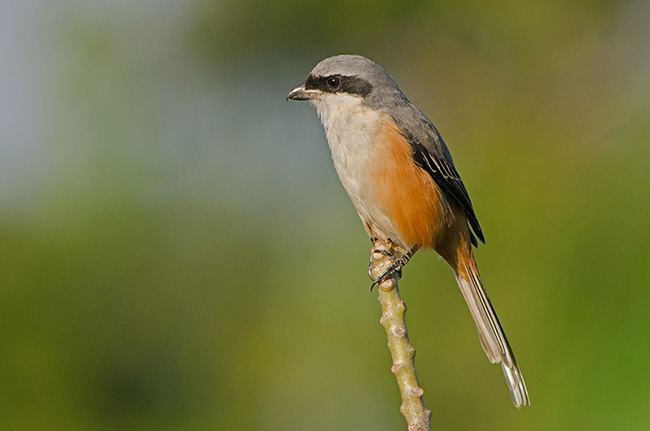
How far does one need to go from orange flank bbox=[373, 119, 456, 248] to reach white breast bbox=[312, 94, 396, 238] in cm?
4

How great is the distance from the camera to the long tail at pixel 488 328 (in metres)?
4.68

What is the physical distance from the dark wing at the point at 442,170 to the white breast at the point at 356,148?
207 millimetres

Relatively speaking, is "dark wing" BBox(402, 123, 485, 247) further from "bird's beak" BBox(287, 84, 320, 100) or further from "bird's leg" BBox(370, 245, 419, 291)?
"bird's beak" BBox(287, 84, 320, 100)

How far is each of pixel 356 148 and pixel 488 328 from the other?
105cm

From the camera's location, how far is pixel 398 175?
4.81m

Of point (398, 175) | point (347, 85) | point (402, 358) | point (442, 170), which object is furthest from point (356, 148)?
point (402, 358)

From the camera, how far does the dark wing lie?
16.2 feet

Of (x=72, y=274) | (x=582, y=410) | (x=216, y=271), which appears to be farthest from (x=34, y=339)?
(x=582, y=410)

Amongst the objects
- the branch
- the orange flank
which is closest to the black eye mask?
the orange flank

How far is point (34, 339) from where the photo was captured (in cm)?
597

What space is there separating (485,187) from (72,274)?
8.35 ft

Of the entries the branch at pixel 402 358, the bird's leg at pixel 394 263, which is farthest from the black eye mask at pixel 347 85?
the branch at pixel 402 358

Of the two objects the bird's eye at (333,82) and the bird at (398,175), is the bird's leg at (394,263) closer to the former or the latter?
the bird at (398,175)

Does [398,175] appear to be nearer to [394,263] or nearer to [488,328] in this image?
[394,263]
